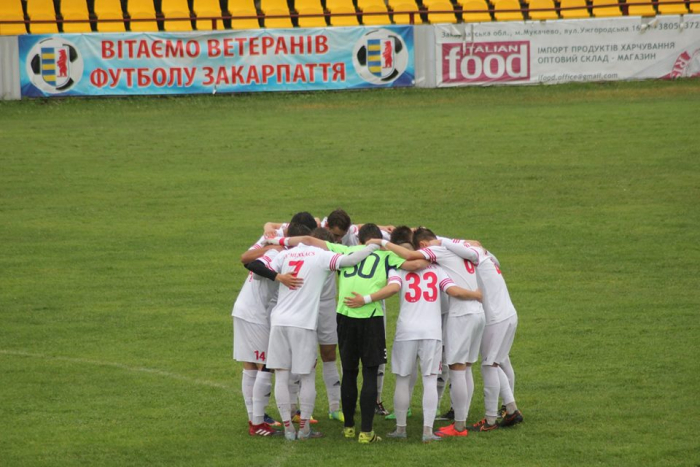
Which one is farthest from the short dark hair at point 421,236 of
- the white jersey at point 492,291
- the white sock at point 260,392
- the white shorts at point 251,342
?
the white sock at point 260,392

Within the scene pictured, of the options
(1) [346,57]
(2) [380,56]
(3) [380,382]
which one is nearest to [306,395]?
(3) [380,382]

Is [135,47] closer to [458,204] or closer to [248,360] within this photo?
[458,204]

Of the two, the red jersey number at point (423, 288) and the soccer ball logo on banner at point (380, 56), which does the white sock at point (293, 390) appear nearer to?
the red jersey number at point (423, 288)

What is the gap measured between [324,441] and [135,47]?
1976 cm

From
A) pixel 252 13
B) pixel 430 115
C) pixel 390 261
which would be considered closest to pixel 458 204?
pixel 430 115

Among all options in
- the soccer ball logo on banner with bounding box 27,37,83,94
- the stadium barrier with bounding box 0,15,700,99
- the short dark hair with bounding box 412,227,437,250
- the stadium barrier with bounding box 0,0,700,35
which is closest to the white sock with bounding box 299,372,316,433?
the short dark hair with bounding box 412,227,437,250

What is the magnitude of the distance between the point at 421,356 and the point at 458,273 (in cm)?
88

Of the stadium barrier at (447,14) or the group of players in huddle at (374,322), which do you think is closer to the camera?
the group of players in huddle at (374,322)

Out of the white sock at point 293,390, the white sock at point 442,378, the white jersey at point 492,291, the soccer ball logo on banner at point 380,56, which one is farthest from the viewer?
the soccer ball logo on banner at point 380,56

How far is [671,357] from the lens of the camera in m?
12.3

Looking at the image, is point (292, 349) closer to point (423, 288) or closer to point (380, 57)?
point (423, 288)

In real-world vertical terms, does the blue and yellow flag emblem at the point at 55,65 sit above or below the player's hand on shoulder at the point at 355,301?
above

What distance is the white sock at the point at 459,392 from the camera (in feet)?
Result: 31.8

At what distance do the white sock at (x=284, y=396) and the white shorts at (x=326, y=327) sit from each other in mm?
673
